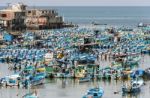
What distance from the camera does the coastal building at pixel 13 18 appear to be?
351 feet

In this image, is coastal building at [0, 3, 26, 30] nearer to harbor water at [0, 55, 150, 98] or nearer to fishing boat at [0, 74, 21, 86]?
harbor water at [0, 55, 150, 98]

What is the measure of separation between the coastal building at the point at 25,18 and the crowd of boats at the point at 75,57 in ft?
44.7

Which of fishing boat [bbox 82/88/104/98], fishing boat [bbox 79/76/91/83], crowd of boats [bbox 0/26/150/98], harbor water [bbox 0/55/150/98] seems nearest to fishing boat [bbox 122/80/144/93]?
crowd of boats [bbox 0/26/150/98]

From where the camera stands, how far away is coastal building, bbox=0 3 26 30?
10706 cm

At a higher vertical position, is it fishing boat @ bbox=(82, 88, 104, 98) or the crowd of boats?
fishing boat @ bbox=(82, 88, 104, 98)

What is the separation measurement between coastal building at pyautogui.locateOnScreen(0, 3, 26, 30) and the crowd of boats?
1326 cm

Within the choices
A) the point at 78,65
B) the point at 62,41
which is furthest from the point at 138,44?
the point at 78,65

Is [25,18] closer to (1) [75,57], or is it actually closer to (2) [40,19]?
(2) [40,19]

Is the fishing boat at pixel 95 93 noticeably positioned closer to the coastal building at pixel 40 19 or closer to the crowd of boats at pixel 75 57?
the crowd of boats at pixel 75 57

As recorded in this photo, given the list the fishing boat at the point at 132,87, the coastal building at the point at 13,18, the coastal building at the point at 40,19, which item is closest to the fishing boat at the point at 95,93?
the fishing boat at the point at 132,87

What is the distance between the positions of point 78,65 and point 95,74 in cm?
423

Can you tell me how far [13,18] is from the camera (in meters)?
108

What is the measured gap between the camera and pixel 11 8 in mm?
113875

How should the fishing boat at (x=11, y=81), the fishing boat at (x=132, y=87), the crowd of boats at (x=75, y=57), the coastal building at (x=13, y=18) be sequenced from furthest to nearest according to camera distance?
the coastal building at (x=13, y=18), the crowd of boats at (x=75, y=57), the fishing boat at (x=11, y=81), the fishing boat at (x=132, y=87)
